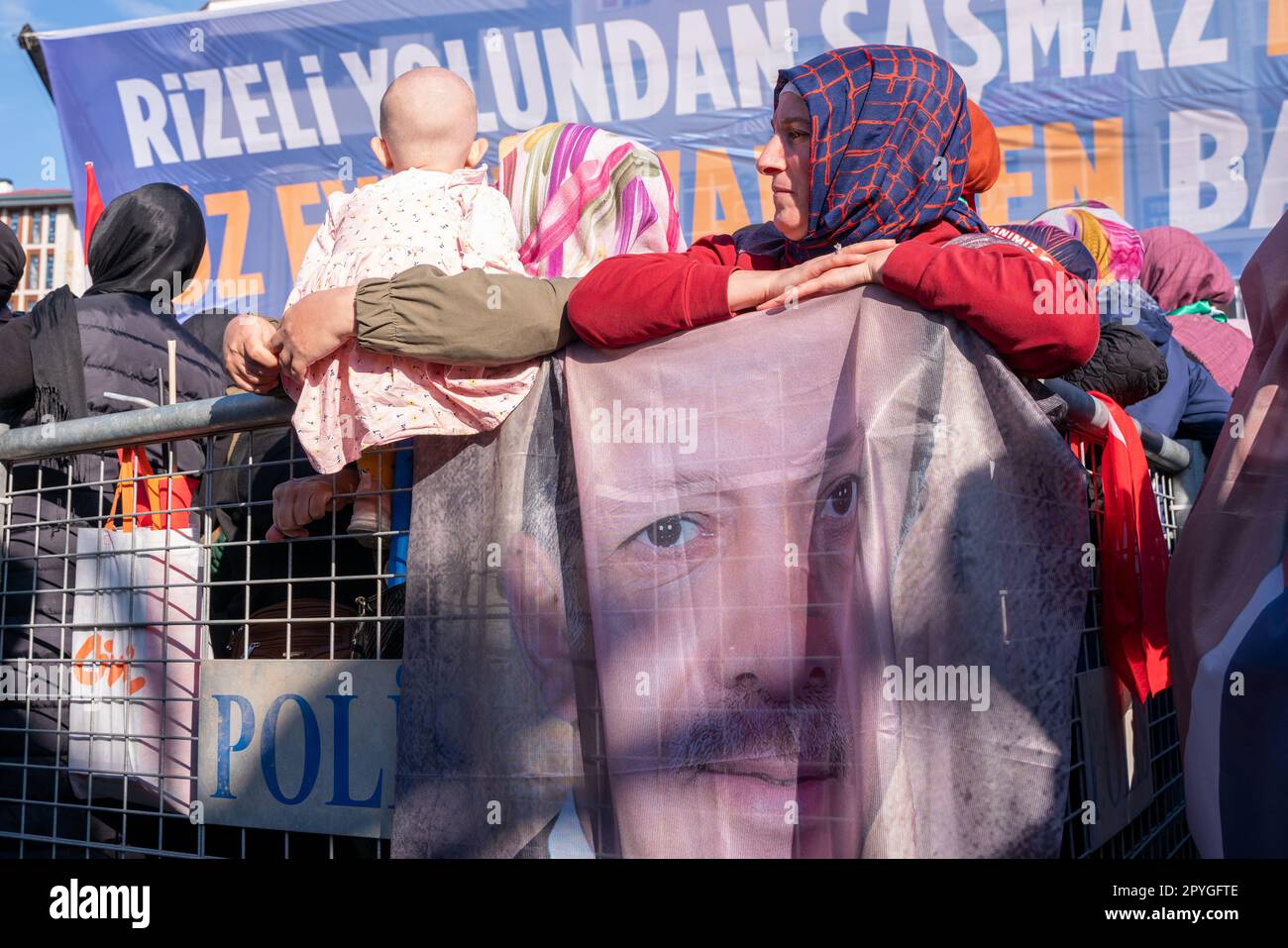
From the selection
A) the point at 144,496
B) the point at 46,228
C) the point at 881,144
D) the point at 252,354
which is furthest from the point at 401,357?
the point at 46,228

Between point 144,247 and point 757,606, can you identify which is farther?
point 144,247

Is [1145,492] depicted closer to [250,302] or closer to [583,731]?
[583,731]

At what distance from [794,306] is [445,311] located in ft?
2.02

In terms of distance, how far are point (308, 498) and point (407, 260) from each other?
1.77 ft

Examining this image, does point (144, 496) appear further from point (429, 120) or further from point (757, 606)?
point (757, 606)

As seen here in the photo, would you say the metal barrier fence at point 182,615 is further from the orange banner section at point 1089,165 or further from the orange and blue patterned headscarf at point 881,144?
the orange banner section at point 1089,165

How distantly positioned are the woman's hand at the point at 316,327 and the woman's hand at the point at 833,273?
766mm

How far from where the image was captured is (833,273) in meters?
1.82

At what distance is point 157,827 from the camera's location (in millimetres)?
2680

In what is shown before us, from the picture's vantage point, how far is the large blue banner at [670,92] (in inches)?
229

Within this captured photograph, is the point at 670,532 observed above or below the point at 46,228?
below

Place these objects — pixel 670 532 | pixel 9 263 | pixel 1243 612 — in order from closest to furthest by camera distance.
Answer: pixel 1243 612
pixel 670 532
pixel 9 263

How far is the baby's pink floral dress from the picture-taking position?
2070 mm

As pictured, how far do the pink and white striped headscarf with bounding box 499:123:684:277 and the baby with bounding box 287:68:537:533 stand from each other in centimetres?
34
